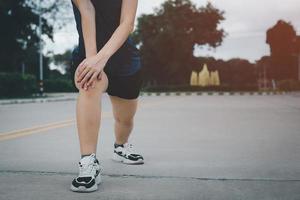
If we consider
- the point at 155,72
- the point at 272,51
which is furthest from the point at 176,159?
the point at 272,51

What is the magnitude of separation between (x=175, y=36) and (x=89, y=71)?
6045 cm

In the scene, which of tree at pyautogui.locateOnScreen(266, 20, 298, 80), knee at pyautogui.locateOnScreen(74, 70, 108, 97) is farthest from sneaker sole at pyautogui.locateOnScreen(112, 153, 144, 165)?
tree at pyautogui.locateOnScreen(266, 20, 298, 80)

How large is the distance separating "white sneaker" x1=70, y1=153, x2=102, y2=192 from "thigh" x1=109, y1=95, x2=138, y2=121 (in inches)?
31.5

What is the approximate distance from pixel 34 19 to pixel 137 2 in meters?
35.3

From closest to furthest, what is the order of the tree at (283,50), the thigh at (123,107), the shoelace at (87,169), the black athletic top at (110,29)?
the shoelace at (87,169), the black athletic top at (110,29), the thigh at (123,107), the tree at (283,50)

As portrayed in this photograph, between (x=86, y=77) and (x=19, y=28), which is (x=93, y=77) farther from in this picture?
(x=19, y=28)

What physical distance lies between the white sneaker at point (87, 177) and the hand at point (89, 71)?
465 millimetres

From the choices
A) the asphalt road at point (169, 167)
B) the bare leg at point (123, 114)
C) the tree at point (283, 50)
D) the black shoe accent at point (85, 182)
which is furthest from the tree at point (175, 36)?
the black shoe accent at point (85, 182)

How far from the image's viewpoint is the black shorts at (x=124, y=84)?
3.70m

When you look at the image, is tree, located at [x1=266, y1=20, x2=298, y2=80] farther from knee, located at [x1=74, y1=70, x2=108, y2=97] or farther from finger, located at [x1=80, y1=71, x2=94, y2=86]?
finger, located at [x1=80, y1=71, x2=94, y2=86]

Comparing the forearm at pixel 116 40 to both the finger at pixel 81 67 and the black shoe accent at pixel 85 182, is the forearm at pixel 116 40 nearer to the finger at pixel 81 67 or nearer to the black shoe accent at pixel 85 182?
the finger at pixel 81 67

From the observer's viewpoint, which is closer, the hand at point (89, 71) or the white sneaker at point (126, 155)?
the hand at point (89, 71)

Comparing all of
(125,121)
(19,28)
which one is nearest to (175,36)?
(19,28)

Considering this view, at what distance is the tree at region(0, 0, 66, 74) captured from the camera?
116 ft
